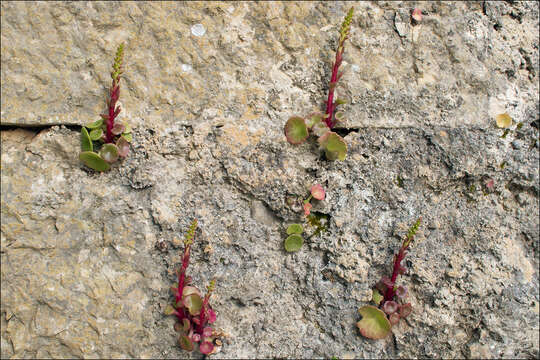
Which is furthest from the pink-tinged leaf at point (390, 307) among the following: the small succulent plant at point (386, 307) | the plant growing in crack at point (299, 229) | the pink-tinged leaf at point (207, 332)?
the pink-tinged leaf at point (207, 332)

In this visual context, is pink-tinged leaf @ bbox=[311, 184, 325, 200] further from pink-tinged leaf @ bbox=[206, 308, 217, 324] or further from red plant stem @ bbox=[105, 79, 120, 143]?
red plant stem @ bbox=[105, 79, 120, 143]

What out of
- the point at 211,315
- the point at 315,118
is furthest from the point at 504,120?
the point at 211,315

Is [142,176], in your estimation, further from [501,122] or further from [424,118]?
[501,122]

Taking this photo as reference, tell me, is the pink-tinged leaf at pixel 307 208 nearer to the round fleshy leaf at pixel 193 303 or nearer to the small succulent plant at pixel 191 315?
the small succulent plant at pixel 191 315

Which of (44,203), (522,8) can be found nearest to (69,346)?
(44,203)

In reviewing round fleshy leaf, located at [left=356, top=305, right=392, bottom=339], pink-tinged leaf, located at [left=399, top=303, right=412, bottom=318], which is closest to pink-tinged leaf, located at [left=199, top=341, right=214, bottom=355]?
round fleshy leaf, located at [left=356, top=305, right=392, bottom=339]

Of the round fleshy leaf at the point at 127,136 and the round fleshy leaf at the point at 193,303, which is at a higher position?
the round fleshy leaf at the point at 127,136
